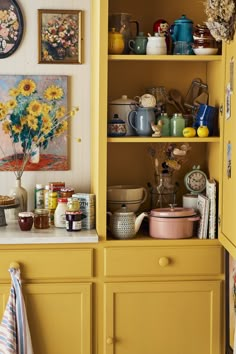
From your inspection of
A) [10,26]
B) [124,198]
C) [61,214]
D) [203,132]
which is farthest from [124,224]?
[10,26]

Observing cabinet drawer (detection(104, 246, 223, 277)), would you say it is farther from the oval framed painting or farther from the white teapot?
the oval framed painting

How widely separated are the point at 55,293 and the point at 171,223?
1.96 ft

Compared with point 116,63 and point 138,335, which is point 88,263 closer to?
point 138,335

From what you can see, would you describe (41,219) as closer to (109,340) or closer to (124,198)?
(124,198)

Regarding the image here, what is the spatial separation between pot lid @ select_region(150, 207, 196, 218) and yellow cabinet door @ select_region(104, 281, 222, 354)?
297 millimetres

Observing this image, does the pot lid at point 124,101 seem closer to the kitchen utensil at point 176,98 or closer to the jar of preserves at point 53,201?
the kitchen utensil at point 176,98

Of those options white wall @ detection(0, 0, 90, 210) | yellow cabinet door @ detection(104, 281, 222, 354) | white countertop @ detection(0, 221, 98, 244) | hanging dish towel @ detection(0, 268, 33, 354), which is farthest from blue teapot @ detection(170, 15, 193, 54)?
hanging dish towel @ detection(0, 268, 33, 354)

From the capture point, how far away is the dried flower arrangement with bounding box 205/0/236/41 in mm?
2857

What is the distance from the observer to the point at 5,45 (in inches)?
138

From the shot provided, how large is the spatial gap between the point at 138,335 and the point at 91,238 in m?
0.49

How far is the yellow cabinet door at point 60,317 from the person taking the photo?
3188mm

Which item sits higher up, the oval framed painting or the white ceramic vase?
the oval framed painting


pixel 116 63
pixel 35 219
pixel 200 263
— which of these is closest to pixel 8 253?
pixel 35 219

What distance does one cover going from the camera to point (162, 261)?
3.19 metres
